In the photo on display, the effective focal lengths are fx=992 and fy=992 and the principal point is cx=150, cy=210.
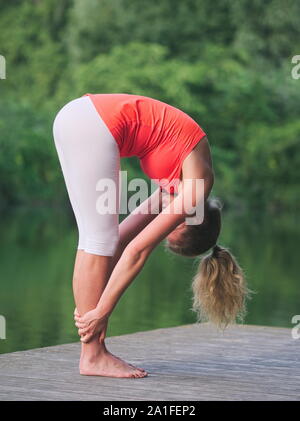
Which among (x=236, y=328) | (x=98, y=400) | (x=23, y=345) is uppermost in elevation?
(x=98, y=400)

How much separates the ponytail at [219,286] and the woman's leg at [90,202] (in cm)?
35

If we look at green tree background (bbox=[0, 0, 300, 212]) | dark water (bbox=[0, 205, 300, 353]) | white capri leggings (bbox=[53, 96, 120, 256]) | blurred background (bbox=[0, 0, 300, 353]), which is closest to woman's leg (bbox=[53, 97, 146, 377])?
white capri leggings (bbox=[53, 96, 120, 256])

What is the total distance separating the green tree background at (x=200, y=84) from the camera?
25.2 m

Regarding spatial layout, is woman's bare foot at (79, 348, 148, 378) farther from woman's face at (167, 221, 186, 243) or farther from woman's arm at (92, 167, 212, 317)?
woman's face at (167, 221, 186, 243)

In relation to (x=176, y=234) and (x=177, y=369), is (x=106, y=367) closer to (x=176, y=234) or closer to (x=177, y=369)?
(x=177, y=369)

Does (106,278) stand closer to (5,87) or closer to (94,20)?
(94,20)

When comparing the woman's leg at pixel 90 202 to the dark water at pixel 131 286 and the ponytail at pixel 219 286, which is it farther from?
the dark water at pixel 131 286

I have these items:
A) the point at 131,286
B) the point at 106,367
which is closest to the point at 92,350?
the point at 106,367

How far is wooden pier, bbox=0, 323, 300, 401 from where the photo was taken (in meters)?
3.13

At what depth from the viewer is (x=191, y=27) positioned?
3048 cm

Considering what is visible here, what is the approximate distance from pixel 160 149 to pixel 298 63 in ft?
80.5

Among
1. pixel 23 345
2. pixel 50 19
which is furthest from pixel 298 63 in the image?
pixel 23 345

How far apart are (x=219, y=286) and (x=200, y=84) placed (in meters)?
25.2

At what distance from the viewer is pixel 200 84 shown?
93.6ft
